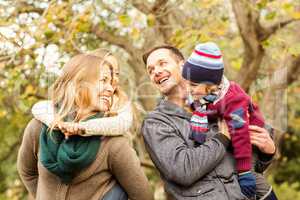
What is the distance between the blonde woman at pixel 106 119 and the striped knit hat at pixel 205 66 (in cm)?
34

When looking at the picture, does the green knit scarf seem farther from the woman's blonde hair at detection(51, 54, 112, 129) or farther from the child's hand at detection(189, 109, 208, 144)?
the child's hand at detection(189, 109, 208, 144)

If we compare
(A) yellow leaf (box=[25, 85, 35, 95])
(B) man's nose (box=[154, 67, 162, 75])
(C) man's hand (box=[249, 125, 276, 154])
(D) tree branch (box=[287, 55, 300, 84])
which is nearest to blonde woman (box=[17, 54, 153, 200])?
(B) man's nose (box=[154, 67, 162, 75])

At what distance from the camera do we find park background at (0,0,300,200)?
465 cm

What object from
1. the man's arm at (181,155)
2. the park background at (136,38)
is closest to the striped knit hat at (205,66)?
the man's arm at (181,155)

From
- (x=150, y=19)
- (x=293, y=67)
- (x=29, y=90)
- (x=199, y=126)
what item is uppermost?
(x=199, y=126)

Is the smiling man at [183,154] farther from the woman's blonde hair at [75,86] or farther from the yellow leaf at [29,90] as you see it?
the yellow leaf at [29,90]

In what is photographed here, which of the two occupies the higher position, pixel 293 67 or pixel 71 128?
pixel 71 128

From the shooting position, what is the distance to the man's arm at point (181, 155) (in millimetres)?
2494

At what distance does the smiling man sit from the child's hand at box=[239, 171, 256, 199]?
0.08ft

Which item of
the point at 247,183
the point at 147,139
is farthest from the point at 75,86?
the point at 247,183

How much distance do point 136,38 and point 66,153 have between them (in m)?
3.41

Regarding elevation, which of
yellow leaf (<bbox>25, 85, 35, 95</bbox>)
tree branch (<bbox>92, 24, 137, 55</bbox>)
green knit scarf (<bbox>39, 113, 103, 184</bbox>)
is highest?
green knit scarf (<bbox>39, 113, 103, 184</bbox>)

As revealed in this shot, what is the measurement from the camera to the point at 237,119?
2578mm

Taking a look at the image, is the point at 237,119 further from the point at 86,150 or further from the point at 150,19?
the point at 150,19
